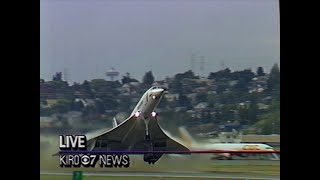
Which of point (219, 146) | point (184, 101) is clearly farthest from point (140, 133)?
point (219, 146)

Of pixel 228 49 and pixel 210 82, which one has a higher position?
pixel 228 49

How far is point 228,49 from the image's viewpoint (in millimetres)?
2553

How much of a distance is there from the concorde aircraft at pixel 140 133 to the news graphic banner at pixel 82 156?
3cm

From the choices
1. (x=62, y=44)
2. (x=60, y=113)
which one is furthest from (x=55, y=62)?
(x=60, y=113)

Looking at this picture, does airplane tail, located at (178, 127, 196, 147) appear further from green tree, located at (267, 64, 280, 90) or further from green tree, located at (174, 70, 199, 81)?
green tree, located at (267, 64, 280, 90)

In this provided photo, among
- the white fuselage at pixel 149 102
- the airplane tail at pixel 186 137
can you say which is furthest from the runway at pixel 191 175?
the white fuselage at pixel 149 102

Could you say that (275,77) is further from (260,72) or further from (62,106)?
(62,106)

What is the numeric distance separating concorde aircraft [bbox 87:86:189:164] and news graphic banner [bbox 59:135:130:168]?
3 cm

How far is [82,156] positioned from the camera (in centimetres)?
257

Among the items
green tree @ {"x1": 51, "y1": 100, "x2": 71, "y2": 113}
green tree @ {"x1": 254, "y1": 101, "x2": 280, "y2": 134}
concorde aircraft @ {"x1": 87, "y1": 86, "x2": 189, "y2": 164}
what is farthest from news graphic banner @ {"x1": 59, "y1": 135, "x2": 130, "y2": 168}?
green tree @ {"x1": 254, "y1": 101, "x2": 280, "y2": 134}
